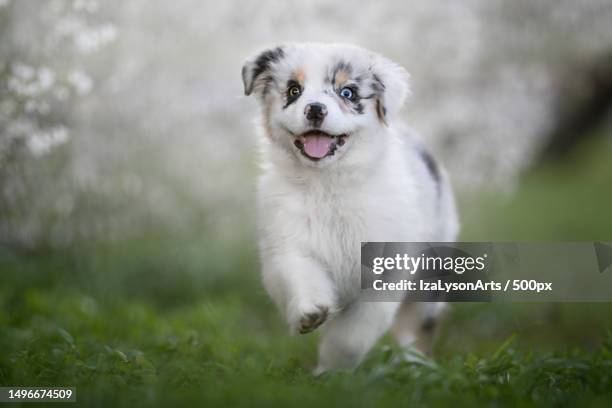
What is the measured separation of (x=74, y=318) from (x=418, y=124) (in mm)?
3683

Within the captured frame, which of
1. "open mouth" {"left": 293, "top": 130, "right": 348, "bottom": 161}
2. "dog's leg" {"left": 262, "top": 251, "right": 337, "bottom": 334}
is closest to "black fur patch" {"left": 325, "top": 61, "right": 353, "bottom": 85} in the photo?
"open mouth" {"left": 293, "top": 130, "right": 348, "bottom": 161}

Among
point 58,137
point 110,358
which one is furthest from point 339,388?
point 58,137

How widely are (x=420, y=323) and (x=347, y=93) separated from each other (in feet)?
5.26

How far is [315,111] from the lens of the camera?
3.14 meters

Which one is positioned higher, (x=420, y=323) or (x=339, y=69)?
(x=339, y=69)

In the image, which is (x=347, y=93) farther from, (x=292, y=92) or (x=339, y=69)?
(x=292, y=92)

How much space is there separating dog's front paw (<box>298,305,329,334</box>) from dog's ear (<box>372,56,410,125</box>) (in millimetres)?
991

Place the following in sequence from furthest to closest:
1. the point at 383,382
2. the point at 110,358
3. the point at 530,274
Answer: the point at 530,274
the point at 110,358
the point at 383,382

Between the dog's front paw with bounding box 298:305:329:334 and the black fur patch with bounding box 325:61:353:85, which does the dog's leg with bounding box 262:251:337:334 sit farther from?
the black fur patch with bounding box 325:61:353:85

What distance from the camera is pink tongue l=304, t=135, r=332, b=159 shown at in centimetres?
329

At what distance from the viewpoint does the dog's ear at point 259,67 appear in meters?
3.53

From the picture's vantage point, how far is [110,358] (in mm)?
3082

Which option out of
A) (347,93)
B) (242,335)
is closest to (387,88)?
(347,93)

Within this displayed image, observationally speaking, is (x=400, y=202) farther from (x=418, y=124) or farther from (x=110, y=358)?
(x=418, y=124)
